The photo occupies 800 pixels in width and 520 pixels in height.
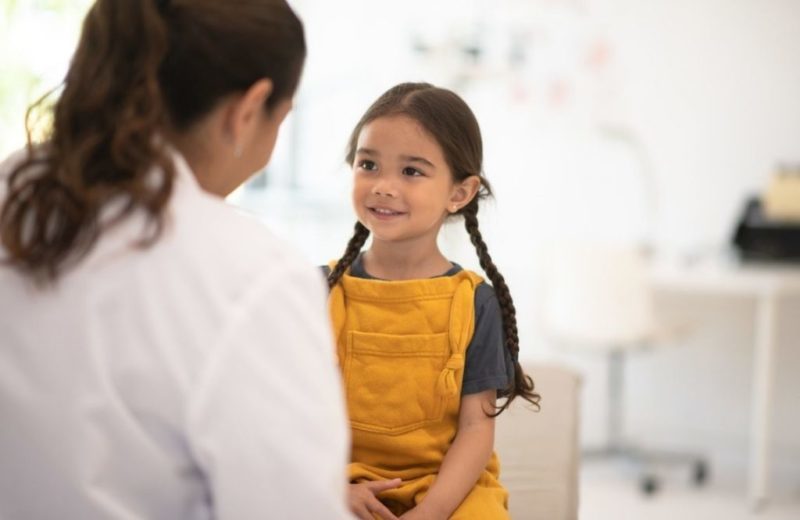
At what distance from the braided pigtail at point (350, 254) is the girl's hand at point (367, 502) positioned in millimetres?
292

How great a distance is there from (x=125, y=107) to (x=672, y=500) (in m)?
3.17

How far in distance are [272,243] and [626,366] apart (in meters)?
3.82

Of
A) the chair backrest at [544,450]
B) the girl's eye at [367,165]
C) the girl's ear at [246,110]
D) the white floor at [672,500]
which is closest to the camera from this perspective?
the girl's ear at [246,110]

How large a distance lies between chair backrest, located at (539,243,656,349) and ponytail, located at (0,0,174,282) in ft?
9.84

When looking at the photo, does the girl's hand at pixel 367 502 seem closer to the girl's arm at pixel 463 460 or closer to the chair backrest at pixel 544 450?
the girl's arm at pixel 463 460

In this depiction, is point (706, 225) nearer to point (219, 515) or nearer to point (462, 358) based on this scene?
point (462, 358)

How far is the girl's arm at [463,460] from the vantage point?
1479mm

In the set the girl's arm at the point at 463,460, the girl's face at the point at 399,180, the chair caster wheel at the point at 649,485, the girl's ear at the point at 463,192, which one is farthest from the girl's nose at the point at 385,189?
the chair caster wheel at the point at 649,485

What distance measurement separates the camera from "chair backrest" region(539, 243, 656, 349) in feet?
12.8

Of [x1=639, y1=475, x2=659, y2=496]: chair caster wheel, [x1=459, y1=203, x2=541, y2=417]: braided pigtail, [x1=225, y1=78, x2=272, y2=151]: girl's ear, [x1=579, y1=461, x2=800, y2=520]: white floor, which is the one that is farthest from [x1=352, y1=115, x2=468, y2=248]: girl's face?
[x1=639, y1=475, x2=659, y2=496]: chair caster wheel

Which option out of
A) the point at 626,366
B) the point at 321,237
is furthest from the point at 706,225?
the point at 321,237

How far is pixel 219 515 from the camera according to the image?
0.97 m

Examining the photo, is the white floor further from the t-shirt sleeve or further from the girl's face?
the girl's face

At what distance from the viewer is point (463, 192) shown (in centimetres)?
163
